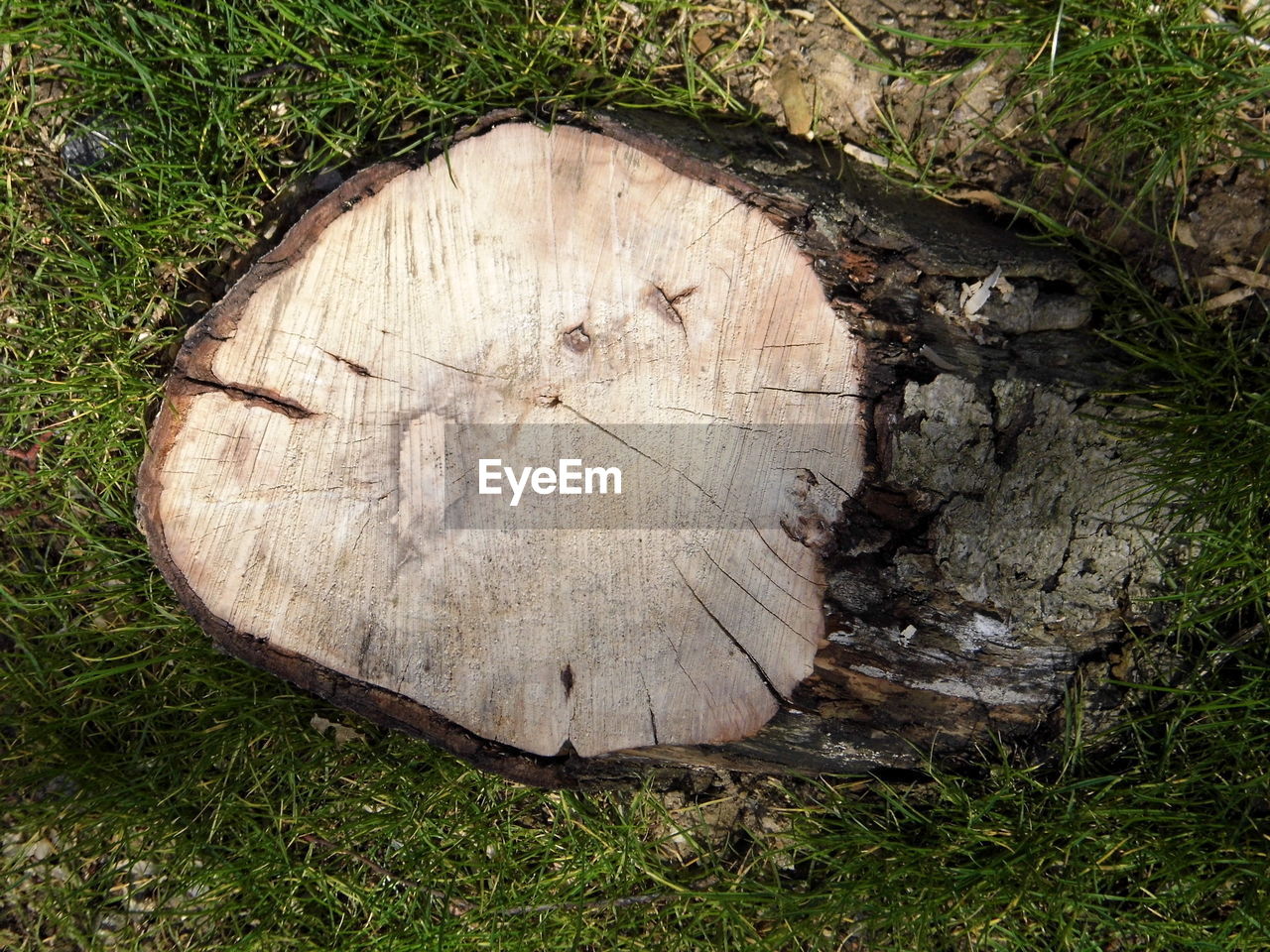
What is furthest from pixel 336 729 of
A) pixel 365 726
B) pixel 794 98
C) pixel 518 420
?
pixel 794 98

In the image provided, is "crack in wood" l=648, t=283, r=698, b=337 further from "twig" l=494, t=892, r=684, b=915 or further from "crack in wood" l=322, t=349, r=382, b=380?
"twig" l=494, t=892, r=684, b=915

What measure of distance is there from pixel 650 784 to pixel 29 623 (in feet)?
→ 5.84

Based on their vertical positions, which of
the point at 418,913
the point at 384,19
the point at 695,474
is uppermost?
the point at 384,19

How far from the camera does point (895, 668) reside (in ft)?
5.32

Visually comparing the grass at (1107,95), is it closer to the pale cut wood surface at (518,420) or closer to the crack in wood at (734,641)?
the pale cut wood surface at (518,420)

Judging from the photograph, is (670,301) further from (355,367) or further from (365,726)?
(365,726)

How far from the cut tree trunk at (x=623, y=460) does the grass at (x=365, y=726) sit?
428 millimetres

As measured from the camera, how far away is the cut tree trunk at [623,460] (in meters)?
1.53

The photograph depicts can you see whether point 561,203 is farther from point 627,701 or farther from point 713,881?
point 713,881

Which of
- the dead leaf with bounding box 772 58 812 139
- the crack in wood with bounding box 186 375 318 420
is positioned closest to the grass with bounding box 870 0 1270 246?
the dead leaf with bounding box 772 58 812 139

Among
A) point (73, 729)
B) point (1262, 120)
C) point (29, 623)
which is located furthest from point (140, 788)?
point (1262, 120)

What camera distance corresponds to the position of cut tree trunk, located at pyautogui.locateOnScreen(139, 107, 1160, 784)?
1.53 metres

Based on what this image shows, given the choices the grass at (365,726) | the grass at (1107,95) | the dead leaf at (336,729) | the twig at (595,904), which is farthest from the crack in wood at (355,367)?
the twig at (595,904)

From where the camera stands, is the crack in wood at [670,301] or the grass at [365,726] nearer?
the crack in wood at [670,301]
